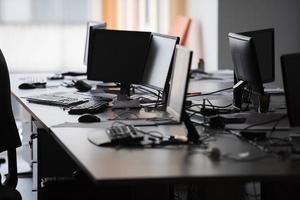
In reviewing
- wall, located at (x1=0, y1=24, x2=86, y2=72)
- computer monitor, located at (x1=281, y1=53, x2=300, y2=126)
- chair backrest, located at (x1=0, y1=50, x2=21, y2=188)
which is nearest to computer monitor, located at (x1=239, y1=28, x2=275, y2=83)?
computer monitor, located at (x1=281, y1=53, x2=300, y2=126)

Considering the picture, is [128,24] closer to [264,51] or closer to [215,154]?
[264,51]

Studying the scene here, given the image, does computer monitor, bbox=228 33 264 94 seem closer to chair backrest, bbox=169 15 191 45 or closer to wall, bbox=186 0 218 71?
wall, bbox=186 0 218 71

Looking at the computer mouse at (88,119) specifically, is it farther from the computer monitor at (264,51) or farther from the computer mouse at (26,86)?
the computer mouse at (26,86)

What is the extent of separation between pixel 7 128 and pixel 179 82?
96 centimetres

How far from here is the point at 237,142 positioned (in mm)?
2840

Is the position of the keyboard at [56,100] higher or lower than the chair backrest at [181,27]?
lower

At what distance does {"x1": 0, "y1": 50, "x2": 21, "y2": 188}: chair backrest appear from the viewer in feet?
10.6

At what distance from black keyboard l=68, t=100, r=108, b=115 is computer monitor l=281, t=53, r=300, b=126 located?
1301 mm

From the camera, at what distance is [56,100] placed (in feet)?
13.5

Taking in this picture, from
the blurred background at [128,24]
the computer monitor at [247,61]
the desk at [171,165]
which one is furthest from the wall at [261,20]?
the desk at [171,165]

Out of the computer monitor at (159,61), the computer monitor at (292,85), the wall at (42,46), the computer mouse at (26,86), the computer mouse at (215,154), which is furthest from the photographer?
the wall at (42,46)

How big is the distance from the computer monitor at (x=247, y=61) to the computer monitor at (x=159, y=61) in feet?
1.10

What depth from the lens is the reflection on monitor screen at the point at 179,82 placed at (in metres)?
2.80

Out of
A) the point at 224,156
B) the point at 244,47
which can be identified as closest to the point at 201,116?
the point at 244,47
